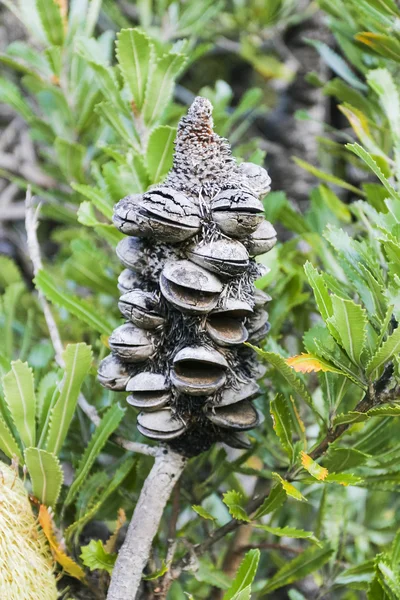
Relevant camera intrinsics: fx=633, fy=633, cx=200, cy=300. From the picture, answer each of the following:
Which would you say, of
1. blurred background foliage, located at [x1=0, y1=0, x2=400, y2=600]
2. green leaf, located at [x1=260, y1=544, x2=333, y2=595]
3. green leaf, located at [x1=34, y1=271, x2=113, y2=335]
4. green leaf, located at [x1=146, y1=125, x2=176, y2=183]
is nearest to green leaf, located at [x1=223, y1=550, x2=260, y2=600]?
blurred background foliage, located at [x1=0, y1=0, x2=400, y2=600]

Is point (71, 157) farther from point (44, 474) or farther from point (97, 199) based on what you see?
point (44, 474)

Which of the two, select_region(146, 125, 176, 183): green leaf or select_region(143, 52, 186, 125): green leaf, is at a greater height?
select_region(143, 52, 186, 125): green leaf

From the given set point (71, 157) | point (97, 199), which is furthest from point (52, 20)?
point (97, 199)

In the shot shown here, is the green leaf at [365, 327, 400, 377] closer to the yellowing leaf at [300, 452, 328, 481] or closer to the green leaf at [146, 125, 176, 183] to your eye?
the yellowing leaf at [300, 452, 328, 481]

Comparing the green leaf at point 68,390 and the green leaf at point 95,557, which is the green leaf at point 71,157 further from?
the green leaf at point 95,557

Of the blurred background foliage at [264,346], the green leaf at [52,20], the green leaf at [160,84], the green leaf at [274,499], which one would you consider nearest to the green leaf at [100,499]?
the blurred background foliage at [264,346]

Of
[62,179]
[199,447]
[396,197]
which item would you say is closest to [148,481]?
[199,447]

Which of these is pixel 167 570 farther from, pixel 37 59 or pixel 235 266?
pixel 37 59
